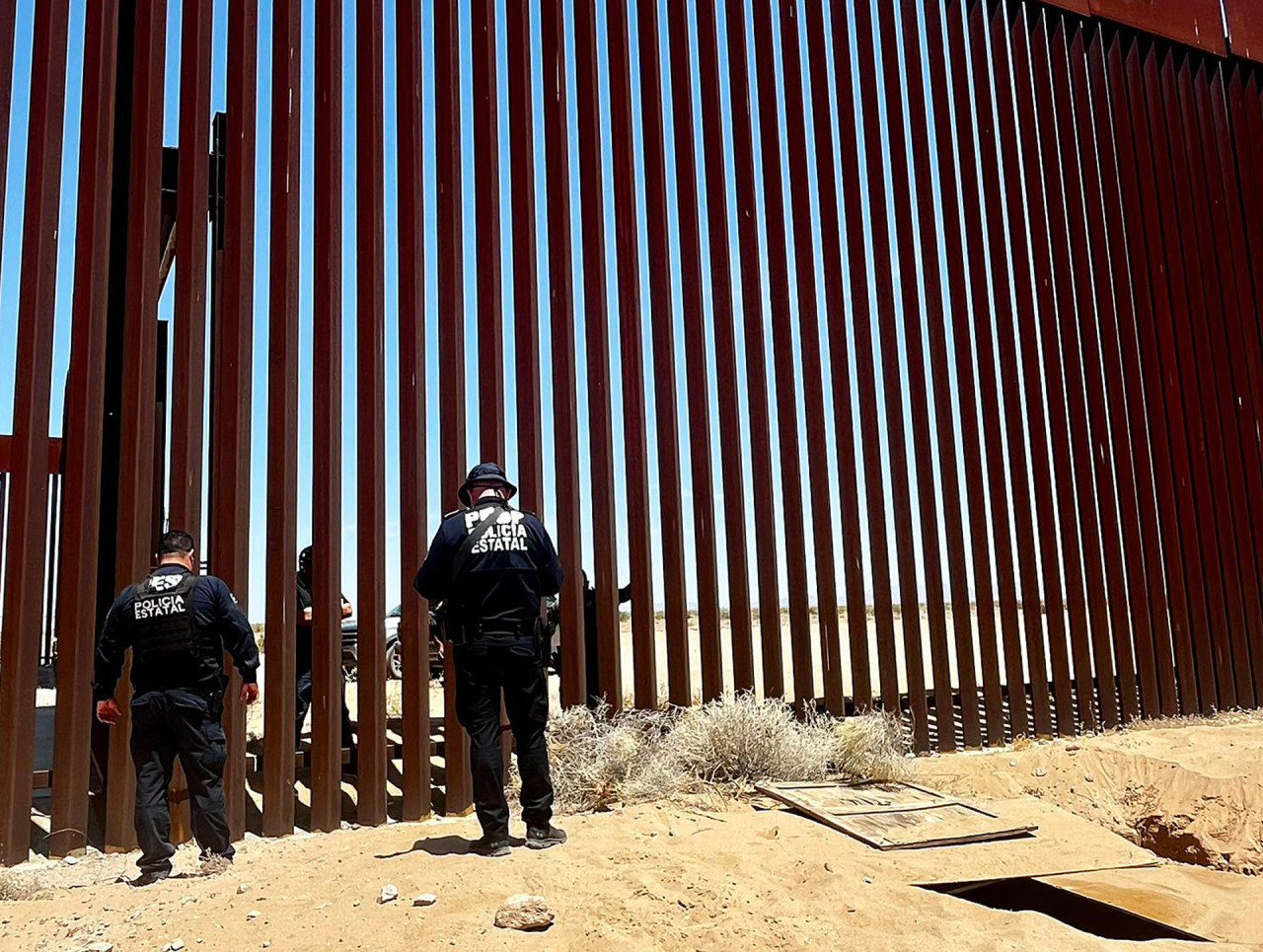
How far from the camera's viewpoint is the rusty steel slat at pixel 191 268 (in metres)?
5.58

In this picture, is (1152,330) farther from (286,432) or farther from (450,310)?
(286,432)

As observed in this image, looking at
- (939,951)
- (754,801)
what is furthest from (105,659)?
(939,951)

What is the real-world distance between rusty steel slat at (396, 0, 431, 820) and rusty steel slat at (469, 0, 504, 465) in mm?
346

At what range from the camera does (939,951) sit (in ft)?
12.4

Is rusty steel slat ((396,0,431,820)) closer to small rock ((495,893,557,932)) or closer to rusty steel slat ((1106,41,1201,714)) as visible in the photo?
small rock ((495,893,557,932))

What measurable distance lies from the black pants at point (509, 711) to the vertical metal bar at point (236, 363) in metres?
1.28

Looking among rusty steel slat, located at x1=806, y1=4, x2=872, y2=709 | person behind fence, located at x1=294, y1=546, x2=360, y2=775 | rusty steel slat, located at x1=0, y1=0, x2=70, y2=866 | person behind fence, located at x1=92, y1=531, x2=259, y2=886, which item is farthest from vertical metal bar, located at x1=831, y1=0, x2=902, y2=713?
rusty steel slat, located at x1=0, y1=0, x2=70, y2=866

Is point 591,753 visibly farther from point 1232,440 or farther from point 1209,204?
point 1209,204

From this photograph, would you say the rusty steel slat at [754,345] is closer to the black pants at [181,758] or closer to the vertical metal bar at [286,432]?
the vertical metal bar at [286,432]

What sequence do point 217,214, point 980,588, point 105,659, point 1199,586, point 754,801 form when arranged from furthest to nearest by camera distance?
point 1199,586 < point 980,588 < point 217,214 < point 754,801 < point 105,659

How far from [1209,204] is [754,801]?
7.11m

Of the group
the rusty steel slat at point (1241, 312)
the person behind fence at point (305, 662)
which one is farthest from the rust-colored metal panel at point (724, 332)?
the rusty steel slat at point (1241, 312)

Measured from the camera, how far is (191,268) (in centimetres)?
573

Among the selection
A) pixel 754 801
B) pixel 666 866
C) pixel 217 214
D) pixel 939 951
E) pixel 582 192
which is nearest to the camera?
pixel 939 951
